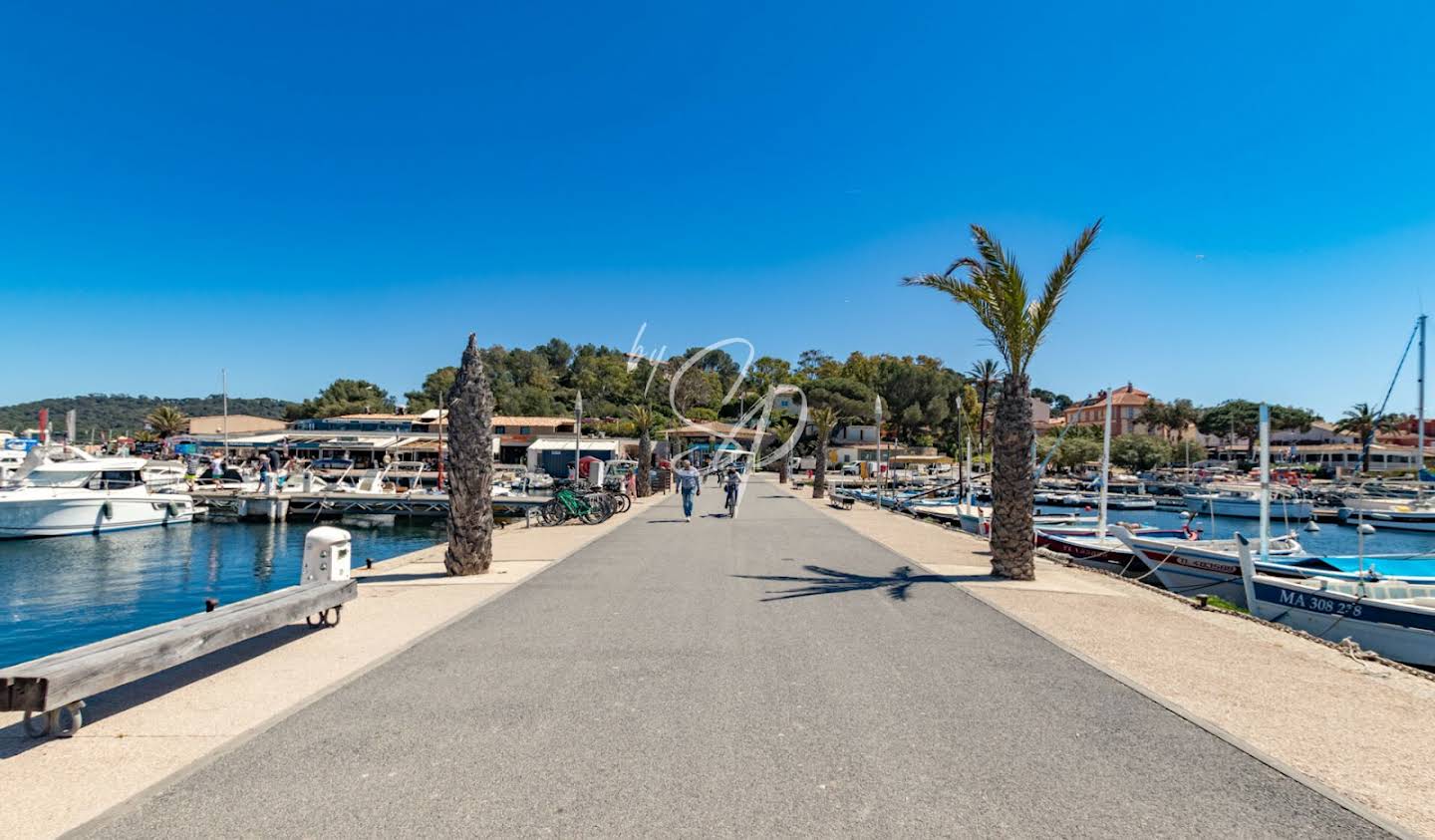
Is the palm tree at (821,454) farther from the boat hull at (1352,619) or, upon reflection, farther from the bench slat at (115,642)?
the bench slat at (115,642)

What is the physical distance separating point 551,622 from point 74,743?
3.96 meters

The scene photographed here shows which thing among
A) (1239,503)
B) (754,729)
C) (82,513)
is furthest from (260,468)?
(1239,503)

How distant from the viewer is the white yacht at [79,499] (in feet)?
88.4

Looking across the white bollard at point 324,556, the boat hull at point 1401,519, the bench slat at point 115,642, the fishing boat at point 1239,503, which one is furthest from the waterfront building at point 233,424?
the boat hull at point 1401,519

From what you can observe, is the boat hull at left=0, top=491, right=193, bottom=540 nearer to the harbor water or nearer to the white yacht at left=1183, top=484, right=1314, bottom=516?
the harbor water

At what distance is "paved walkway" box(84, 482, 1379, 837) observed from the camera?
3684 mm

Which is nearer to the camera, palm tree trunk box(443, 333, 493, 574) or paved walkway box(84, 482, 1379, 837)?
paved walkway box(84, 482, 1379, 837)

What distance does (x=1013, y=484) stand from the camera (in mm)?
11234

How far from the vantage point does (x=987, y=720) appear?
16.6 feet

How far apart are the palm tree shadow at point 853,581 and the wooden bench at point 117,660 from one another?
5.43 metres

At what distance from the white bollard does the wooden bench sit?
1.35 metres

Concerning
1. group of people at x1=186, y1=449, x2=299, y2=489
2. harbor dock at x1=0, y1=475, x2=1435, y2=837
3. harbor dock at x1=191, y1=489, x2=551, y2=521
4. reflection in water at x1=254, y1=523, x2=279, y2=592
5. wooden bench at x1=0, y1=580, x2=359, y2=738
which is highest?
wooden bench at x1=0, y1=580, x2=359, y2=738

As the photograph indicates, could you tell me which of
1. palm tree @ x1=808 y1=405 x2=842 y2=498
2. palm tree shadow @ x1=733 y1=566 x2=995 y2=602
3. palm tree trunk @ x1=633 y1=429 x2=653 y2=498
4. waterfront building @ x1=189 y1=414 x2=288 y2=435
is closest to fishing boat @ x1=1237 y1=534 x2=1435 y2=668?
palm tree shadow @ x1=733 y1=566 x2=995 y2=602

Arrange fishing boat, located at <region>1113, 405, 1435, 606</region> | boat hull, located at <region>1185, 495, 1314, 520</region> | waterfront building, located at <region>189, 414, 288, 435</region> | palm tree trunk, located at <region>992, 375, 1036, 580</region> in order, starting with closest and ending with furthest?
palm tree trunk, located at <region>992, 375, 1036, 580</region>, fishing boat, located at <region>1113, 405, 1435, 606</region>, boat hull, located at <region>1185, 495, 1314, 520</region>, waterfront building, located at <region>189, 414, 288, 435</region>
